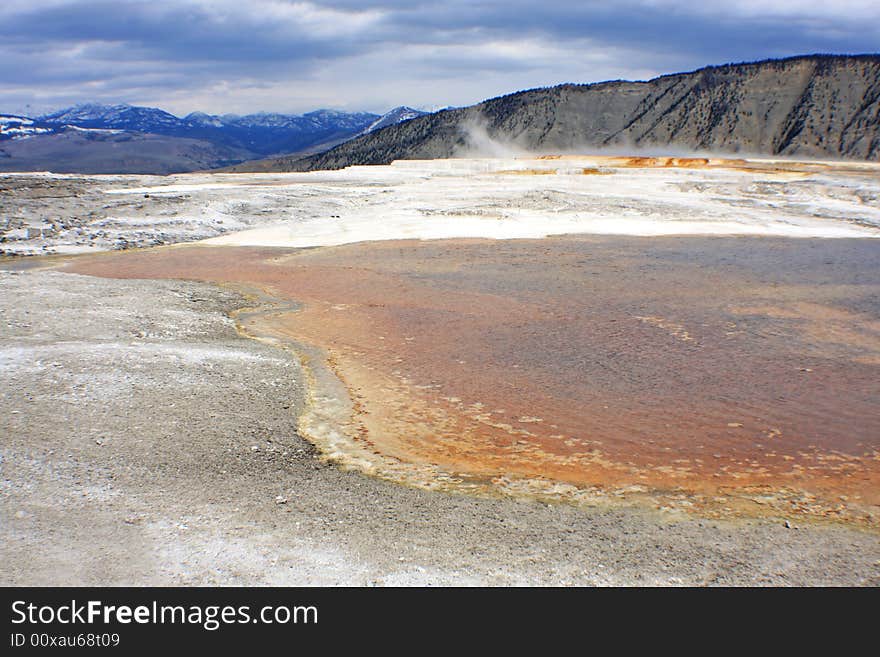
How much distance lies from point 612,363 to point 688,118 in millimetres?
72183

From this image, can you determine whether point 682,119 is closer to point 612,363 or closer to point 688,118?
point 688,118

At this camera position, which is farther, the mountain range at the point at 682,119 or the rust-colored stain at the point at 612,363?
the mountain range at the point at 682,119

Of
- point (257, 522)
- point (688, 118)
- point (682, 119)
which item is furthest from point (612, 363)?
point (682, 119)

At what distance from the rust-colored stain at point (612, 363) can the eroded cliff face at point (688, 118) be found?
5797 cm

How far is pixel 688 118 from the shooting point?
73.2m

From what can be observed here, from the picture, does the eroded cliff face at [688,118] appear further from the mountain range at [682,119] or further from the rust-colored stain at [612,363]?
the rust-colored stain at [612,363]

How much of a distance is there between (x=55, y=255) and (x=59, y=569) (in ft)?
45.7

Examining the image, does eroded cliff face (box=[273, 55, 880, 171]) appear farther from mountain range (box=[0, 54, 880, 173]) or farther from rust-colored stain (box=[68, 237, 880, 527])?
rust-colored stain (box=[68, 237, 880, 527])

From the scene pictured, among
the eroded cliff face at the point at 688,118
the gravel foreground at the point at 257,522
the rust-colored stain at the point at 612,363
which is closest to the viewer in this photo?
the gravel foreground at the point at 257,522

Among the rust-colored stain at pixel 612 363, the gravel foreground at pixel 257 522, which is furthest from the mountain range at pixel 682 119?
the gravel foreground at pixel 257 522

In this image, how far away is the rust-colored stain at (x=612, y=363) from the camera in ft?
17.9

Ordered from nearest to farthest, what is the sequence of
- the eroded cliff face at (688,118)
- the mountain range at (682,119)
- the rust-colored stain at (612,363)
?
the rust-colored stain at (612,363) → the eroded cliff face at (688,118) → the mountain range at (682,119)

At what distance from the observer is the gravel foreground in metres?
3.72

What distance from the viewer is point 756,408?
6.77 m
